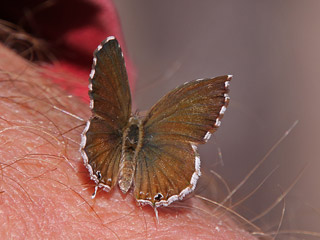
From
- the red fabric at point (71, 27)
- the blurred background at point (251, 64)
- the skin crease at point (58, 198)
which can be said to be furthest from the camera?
the blurred background at point (251, 64)

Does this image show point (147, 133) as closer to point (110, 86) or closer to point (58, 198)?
point (110, 86)

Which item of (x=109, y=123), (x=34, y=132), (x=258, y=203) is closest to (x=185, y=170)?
(x=109, y=123)

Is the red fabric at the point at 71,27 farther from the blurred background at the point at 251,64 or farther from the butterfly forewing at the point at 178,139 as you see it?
the blurred background at the point at 251,64

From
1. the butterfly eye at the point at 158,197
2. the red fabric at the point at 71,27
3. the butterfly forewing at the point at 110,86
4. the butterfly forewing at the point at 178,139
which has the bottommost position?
the butterfly eye at the point at 158,197

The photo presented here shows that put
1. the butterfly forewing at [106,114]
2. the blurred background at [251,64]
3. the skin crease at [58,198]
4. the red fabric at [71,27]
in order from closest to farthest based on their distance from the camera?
the skin crease at [58,198] < the butterfly forewing at [106,114] < the red fabric at [71,27] < the blurred background at [251,64]

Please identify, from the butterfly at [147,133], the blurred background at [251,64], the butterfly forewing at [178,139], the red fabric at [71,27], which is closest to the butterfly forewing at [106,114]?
the butterfly at [147,133]
